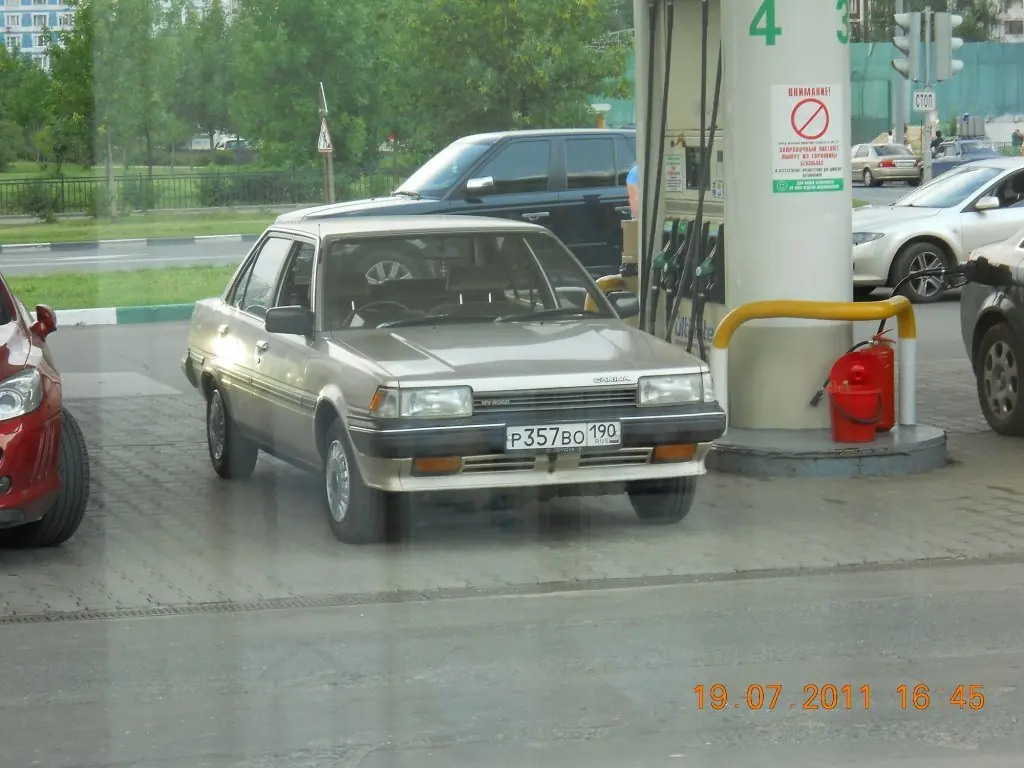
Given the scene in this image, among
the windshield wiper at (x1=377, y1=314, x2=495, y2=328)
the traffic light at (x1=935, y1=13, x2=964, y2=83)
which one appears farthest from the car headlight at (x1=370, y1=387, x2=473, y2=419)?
the traffic light at (x1=935, y1=13, x2=964, y2=83)

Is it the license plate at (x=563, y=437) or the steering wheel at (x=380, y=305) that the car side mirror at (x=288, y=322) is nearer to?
the steering wheel at (x=380, y=305)

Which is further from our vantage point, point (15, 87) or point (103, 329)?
point (15, 87)

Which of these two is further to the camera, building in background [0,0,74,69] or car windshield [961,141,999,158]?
car windshield [961,141,999,158]

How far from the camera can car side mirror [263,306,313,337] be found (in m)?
8.41

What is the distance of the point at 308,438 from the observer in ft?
27.8

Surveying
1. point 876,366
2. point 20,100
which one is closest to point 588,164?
point 876,366

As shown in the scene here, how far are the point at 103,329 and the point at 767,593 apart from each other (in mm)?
13267

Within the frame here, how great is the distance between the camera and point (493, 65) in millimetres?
37125

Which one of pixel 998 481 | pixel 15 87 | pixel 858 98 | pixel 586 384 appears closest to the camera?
pixel 586 384

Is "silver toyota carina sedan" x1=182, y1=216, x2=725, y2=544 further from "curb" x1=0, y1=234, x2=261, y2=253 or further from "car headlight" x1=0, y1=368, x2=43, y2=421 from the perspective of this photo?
"curb" x1=0, y1=234, x2=261, y2=253

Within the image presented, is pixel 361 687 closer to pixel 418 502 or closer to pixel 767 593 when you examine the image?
pixel 767 593

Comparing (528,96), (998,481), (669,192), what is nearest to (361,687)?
(998,481)

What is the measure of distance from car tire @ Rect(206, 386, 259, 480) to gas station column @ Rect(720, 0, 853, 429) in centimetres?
282
